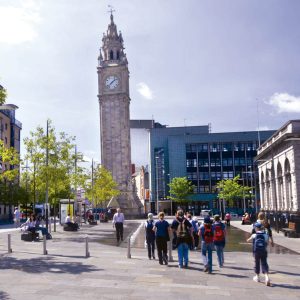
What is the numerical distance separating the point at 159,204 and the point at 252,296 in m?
101

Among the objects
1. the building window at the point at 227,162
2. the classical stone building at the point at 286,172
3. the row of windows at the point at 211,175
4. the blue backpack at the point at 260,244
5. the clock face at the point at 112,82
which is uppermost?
the clock face at the point at 112,82

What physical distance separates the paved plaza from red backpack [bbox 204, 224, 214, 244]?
108 centimetres

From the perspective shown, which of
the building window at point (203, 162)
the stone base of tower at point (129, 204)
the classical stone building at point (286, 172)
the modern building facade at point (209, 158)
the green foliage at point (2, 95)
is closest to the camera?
the green foliage at point (2, 95)

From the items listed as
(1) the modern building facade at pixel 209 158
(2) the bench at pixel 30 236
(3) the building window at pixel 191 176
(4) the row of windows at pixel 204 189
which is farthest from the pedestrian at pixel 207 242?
(3) the building window at pixel 191 176

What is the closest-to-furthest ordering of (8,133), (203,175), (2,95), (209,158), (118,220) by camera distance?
1. (2,95)
2. (118,220)
3. (8,133)
4. (209,158)
5. (203,175)

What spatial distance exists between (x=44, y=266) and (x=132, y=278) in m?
4.24

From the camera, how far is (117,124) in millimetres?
89500

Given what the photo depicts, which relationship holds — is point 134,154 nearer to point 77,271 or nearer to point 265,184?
point 265,184

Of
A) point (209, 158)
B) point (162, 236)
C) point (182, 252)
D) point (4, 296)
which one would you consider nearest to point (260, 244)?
point (182, 252)

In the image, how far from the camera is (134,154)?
164 m

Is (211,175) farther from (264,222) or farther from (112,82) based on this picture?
(264,222)

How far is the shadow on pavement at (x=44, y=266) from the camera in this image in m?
14.5

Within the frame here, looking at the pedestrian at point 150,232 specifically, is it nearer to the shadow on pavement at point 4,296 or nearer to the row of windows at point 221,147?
the shadow on pavement at point 4,296

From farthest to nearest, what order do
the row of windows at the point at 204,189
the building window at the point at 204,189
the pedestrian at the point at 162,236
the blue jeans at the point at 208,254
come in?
the building window at the point at 204,189 < the row of windows at the point at 204,189 < the pedestrian at the point at 162,236 < the blue jeans at the point at 208,254
